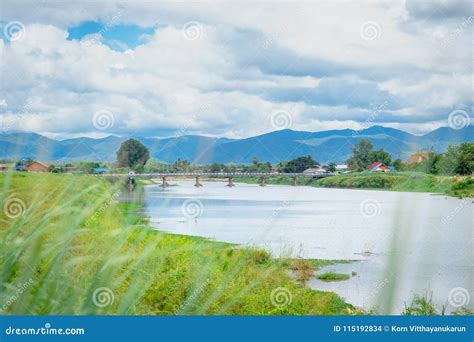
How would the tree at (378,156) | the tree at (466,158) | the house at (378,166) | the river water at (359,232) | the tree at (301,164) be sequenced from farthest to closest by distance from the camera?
the tree at (301,164) < the tree at (378,156) < the house at (378,166) < the tree at (466,158) < the river water at (359,232)

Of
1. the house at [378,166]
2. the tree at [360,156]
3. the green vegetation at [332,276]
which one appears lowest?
the green vegetation at [332,276]

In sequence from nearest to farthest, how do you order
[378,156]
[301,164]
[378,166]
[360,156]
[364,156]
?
[378,166]
[360,156]
[364,156]
[378,156]
[301,164]

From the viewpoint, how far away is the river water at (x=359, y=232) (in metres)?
1.11

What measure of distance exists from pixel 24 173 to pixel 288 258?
1077 centimetres

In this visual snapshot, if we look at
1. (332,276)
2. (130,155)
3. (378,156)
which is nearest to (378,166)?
(378,156)

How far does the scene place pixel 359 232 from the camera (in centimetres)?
1944

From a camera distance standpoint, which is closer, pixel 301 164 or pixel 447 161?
pixel 447 161

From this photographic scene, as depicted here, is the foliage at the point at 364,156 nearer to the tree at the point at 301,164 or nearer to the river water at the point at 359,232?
the tree at the point at 301,164

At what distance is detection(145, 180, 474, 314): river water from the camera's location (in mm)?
1107

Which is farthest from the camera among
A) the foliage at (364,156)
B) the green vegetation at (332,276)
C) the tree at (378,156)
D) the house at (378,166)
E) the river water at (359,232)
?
the foliage at (364,156)

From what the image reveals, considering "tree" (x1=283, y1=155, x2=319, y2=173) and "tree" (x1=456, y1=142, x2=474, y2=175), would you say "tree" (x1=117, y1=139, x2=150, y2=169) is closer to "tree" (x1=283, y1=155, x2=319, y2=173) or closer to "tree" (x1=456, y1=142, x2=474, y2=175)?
"tree" (x1=456, y1=142, x2=474, y2=175)

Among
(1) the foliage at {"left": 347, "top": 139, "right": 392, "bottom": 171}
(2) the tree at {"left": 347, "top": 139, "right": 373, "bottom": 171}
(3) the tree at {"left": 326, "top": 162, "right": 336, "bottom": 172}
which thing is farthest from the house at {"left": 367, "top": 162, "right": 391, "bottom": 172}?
(3) the tree at {"left": 326, "top": 162, "right": 336, "bottom": 172}

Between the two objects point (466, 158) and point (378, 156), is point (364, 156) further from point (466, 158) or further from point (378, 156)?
point (466, 158)

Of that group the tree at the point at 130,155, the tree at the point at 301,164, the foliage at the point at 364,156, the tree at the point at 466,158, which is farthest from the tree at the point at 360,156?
the tree at the point at 130,155
